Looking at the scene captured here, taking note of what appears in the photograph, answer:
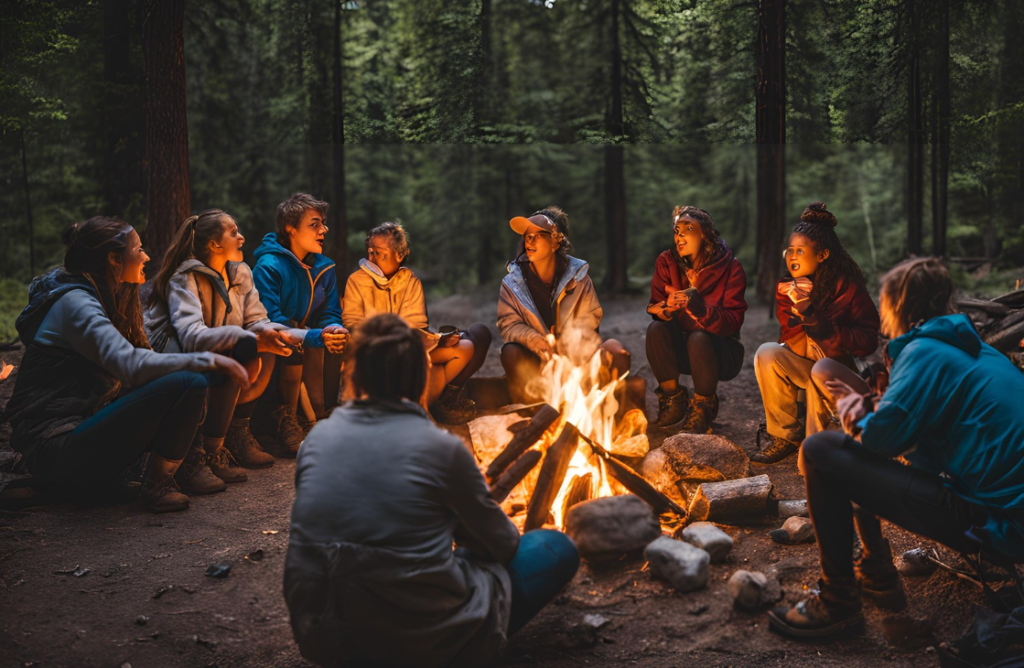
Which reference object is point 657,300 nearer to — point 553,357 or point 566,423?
point 553,357

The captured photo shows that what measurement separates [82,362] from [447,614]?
Answer: 279 cm

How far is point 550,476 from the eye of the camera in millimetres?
4402

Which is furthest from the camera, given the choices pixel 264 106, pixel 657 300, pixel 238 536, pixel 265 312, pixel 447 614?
pixel 264 106

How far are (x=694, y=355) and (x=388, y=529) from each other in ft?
11.9

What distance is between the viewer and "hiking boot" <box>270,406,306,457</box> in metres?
5.68

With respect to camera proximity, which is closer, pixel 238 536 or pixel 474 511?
pixel 474 511

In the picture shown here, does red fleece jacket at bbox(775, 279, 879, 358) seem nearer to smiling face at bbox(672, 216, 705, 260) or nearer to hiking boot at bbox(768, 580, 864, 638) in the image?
smiling face at bbox(672, 216, 705, 260)

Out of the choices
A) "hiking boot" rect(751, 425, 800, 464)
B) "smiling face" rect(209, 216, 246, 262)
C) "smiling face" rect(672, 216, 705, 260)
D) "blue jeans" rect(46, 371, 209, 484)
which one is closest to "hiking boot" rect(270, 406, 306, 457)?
"blue jeans" rect(46, 371, 209, 484)

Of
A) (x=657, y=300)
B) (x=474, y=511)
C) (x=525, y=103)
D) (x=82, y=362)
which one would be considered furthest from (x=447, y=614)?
(x=525, y=103)

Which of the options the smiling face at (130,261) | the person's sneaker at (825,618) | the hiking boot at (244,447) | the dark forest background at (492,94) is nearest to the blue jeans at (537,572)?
the person's sneaker at (825,618)

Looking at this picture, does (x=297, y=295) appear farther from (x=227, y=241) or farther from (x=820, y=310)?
(x=820, y=310)

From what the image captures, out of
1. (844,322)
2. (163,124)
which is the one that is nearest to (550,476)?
(844,322)

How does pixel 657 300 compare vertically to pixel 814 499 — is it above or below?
above

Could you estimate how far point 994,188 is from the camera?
8797mm
